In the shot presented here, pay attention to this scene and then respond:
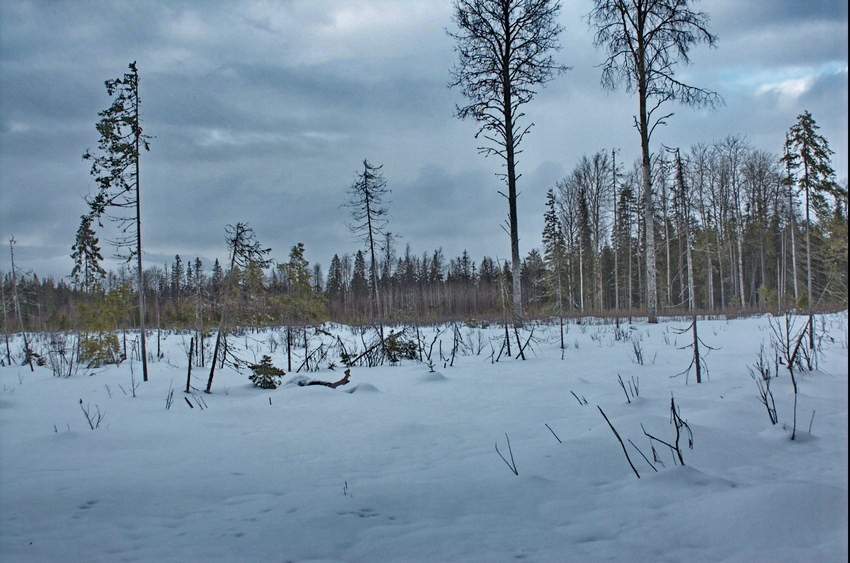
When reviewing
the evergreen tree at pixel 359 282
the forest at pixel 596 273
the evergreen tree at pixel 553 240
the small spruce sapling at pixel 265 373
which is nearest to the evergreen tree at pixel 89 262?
the forest at pixel 596 273

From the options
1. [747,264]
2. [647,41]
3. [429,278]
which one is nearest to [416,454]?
[647,41]

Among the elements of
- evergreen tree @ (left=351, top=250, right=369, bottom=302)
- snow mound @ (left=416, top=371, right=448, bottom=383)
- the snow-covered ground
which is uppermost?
evergreen tree @ (left=351, top=250, right=369, bottom=302)

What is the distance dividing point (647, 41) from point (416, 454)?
13.4m

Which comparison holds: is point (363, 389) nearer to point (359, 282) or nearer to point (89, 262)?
point (89, 262)

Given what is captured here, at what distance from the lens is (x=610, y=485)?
6.21ft

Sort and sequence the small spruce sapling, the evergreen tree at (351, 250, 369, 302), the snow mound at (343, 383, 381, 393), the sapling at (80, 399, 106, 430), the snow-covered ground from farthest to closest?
1. the evergreen tree at (351, 250, 369, 302)
2. the small spruce sapling
3. the snow mound at (343, 383, 381, 393)
4. the sapling at (80, 399, 106, 430)
5. the snow-covered ground

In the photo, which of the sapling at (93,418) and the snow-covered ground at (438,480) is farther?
the sapling at (93,418)

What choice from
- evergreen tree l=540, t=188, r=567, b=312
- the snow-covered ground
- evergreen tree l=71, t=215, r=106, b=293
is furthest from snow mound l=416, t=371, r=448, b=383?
evergreen tree l=540, t=188, r=567, b=312

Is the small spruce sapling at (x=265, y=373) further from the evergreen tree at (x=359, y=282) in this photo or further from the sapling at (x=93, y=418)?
the evergreen tree at (x=359, y=282)

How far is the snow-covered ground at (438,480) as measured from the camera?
1.36 metres

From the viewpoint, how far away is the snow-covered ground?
136 centimetres

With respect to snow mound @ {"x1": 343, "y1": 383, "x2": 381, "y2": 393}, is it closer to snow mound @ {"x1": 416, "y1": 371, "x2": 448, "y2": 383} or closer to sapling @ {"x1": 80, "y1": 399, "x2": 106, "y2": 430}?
snow mound @ {"x1": 416, "y1": 371, "x2": 448, "y2": 383}

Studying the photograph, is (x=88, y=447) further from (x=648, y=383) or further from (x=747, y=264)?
(x=747, y=264)

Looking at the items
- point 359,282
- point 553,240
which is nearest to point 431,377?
point 553,240
